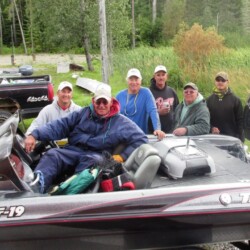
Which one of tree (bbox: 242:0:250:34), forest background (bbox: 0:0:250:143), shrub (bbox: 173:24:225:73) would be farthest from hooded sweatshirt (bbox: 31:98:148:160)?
tree (bbox: 242:0:250:34)

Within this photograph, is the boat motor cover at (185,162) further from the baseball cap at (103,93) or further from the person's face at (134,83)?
the person's face at (134,83)

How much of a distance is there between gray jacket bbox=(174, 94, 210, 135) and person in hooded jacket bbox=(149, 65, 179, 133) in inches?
17.0

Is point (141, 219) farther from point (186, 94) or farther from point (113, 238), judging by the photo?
point (186, 94)

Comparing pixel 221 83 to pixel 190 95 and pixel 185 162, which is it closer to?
pixel 190 95

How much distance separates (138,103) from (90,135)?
118cm

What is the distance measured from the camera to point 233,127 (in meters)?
5.30

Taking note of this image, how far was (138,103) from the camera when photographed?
5.05 metres

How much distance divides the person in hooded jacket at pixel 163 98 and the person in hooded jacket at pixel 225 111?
18.1 inches

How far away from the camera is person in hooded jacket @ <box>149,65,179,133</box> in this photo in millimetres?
5422

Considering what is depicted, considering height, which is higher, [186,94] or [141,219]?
[186,94]

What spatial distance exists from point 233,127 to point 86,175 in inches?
96.9

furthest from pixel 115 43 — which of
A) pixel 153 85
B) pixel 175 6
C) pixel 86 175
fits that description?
pixel 175 6

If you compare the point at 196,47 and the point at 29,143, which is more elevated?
the point at 29,143

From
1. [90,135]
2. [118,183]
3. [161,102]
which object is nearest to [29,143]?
[90,135]
